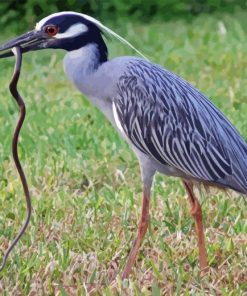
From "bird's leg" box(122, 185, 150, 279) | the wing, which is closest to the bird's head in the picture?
the wing

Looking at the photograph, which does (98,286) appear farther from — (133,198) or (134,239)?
(133,198)

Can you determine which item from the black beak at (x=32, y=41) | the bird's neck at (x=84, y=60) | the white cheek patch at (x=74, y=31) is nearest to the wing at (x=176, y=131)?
the bird's neck at (x=84, y=60)

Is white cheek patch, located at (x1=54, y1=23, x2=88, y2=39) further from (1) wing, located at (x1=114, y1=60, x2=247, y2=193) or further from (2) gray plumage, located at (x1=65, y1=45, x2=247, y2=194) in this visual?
(1) wing, located at (x1=114, y1=60, x2=247, y2=193)

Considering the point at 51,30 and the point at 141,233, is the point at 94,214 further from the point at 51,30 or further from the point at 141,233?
the point at 51,30

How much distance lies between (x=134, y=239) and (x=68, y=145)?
1.45m

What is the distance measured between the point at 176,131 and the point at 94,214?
833 millimetres

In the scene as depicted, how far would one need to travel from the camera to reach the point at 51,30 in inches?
169

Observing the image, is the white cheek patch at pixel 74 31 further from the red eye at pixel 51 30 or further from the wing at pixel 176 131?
the wing at pixel 176 131

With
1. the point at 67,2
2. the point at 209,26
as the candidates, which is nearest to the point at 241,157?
the point at 209,26

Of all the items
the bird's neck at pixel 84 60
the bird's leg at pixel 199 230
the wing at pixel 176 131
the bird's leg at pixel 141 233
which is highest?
the bird's neck at pixel 84 60

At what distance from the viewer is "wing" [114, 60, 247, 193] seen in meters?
4.32

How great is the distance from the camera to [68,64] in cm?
437

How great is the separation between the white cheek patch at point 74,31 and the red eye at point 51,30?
16 mm

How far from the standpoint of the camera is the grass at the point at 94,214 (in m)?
4.25
